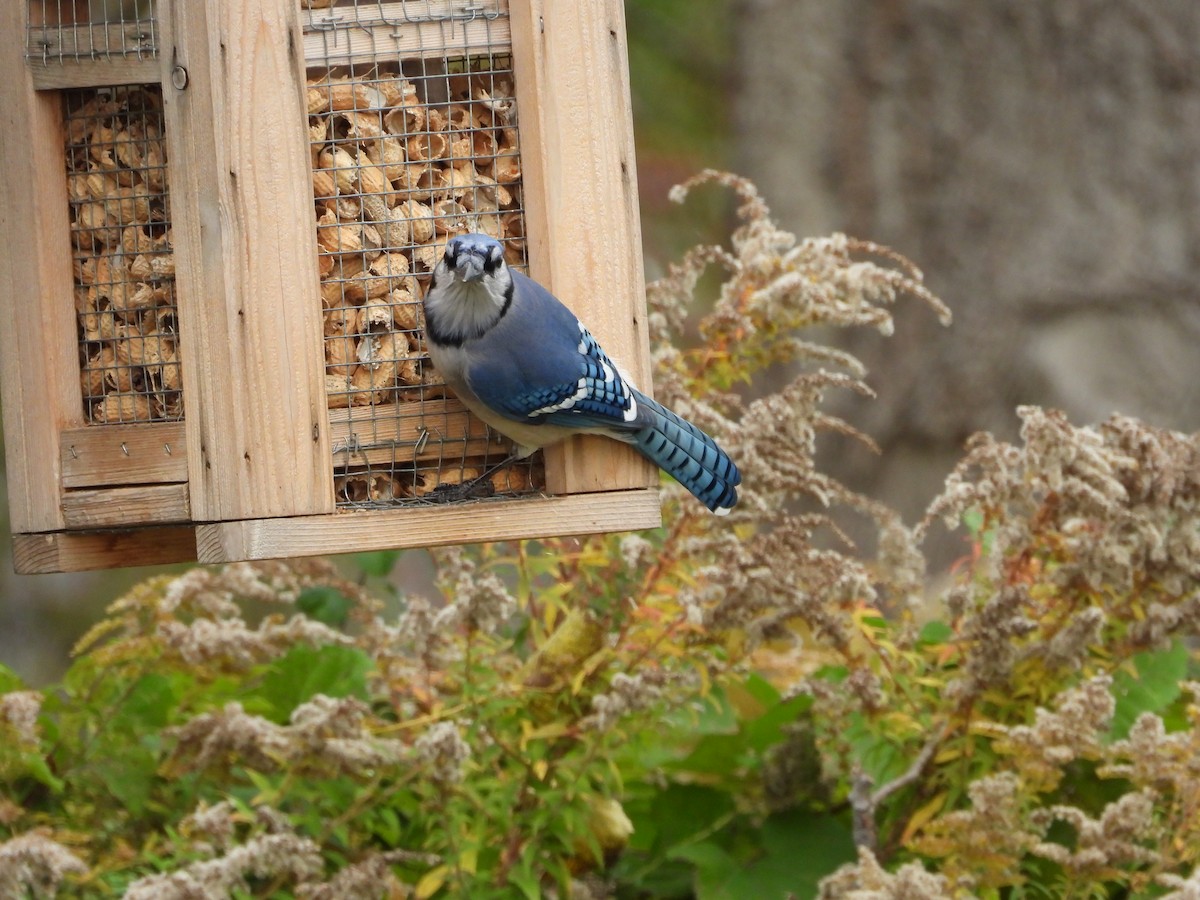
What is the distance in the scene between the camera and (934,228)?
18.1 ft

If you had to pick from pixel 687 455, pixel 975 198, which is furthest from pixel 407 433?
pixel 975 198

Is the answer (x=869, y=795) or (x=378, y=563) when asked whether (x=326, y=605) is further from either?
(x=869, y=795)

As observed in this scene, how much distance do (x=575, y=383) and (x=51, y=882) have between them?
4.04ft

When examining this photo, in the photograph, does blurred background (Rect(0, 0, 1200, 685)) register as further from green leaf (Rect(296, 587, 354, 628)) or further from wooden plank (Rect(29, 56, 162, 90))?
wooden plank (Rect(29, 56, 162, 90))

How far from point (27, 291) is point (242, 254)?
0.45 meters

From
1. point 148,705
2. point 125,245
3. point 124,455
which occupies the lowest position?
point 148,705

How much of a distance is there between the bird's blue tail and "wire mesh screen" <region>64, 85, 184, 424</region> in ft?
2.67

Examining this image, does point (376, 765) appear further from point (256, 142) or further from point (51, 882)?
point (256, 142)

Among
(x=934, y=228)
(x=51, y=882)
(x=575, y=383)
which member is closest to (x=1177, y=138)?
(x=934, y=228)

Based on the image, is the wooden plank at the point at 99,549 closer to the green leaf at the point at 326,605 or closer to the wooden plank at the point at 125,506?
the wooden plank at the point at 125,506

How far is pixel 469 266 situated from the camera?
2.20 metres

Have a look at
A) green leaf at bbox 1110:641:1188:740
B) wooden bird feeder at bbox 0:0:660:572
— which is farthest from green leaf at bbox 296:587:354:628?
green leaf at bbox 1110:641:1188:740

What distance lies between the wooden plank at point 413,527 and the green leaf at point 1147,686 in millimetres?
1085

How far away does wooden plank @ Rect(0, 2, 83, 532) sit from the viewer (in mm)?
2432
